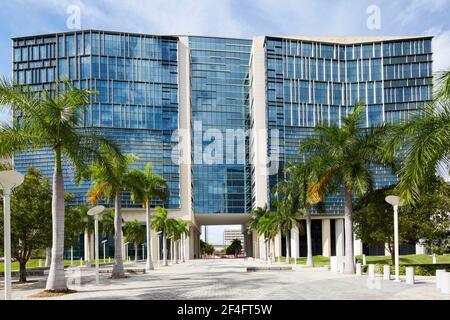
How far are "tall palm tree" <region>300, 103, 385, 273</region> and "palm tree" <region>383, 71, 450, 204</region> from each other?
10352 mm

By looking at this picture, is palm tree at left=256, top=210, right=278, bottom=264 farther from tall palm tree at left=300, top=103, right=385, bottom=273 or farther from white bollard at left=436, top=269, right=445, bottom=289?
white bollard at left=436, top=269, right=445, bottom=289

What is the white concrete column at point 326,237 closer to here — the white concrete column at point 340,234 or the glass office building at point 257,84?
the glass office building at point 257,84

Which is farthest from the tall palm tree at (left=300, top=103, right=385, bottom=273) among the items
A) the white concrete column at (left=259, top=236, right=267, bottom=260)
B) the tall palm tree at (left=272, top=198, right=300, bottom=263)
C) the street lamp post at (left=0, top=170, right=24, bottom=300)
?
the white concrete column at (left=259, top=236, right=267, bottom=260)

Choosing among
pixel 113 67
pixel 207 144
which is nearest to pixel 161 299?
pixel 113 67

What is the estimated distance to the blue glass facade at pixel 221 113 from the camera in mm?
93250

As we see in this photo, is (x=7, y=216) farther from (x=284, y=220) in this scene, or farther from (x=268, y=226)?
(x=268, y=226)

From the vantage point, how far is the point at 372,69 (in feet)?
283

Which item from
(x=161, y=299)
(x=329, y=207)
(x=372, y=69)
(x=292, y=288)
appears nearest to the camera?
(x=161, y=299)

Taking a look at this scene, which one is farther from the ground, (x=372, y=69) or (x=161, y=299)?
(x=372, y=69)

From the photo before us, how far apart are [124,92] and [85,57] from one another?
29.7 feet

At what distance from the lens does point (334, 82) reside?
8731 cm

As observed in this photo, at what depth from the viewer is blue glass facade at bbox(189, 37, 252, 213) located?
93.2 m

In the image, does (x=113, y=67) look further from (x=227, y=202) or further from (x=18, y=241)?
(x=18, y=241)

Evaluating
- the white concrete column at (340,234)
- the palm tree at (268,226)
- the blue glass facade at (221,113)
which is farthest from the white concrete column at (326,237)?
the palm tree at (268,226)
